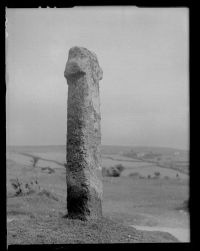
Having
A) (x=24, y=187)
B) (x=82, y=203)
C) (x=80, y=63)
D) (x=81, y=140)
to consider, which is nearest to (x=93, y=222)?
(x=82, y=203)

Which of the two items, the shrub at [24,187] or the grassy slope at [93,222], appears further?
the shrub at [24,187]

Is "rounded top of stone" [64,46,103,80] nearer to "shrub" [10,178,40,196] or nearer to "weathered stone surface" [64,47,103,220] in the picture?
"weathered stone surface" [64,47,103,220]

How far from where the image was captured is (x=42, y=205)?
369 inches

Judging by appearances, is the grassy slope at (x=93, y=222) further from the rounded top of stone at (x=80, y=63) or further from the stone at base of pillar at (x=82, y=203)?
the rounded top of stone at (x=80, y=63)

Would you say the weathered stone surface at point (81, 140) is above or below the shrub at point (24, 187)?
above

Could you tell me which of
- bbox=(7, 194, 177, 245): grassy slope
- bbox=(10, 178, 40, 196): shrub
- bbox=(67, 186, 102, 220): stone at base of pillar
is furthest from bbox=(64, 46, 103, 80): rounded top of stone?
bbox=(10, 178, 40, 196): shrub

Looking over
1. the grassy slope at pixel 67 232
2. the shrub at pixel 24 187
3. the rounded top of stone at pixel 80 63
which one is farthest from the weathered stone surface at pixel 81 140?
the shrub at pixel 24 187

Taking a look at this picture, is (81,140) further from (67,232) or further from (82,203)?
(67,232)

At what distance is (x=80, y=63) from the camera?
7336 millimetres

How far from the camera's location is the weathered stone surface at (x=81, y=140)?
7.24 meters

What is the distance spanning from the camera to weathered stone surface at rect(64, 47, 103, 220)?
7238 millimetres

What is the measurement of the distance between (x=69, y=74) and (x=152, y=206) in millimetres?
4297

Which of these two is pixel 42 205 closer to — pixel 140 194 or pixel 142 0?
pixel 140 194
